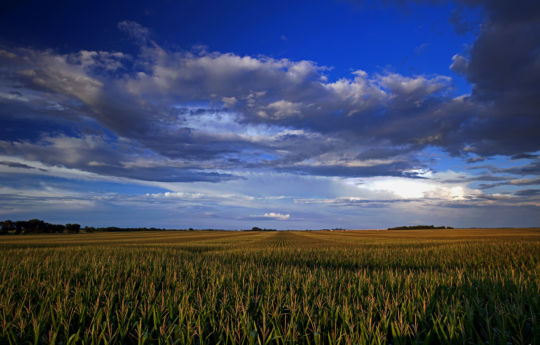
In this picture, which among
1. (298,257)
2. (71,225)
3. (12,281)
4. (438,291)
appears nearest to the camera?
(438,291)

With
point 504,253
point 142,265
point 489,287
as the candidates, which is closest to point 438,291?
point 489,287

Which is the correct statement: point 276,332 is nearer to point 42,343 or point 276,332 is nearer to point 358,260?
point 42,343

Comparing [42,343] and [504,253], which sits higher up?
[42,343]

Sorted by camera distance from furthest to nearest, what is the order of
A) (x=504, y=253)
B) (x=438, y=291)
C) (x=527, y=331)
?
(x=504, y=253)
(x=438, y=291)
(x=527, y=331)

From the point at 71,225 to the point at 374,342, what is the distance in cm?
14608

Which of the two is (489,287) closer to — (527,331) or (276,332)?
(527,331)

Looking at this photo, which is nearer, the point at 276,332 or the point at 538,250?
the point at 276,332

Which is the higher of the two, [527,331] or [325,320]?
[325,320]

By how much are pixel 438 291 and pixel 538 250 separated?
2657 cm

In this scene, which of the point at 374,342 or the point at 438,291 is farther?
the point at 438,291

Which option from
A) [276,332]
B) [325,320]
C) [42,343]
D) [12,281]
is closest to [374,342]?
[325,320]

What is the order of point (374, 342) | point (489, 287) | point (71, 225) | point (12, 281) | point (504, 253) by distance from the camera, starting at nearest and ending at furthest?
point (374, 342) → point (489, 287) → point (12, 281) → point (504, 253) → point (71, 225)

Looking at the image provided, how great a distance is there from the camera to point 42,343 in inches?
159

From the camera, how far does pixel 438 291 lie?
7.10 metres
